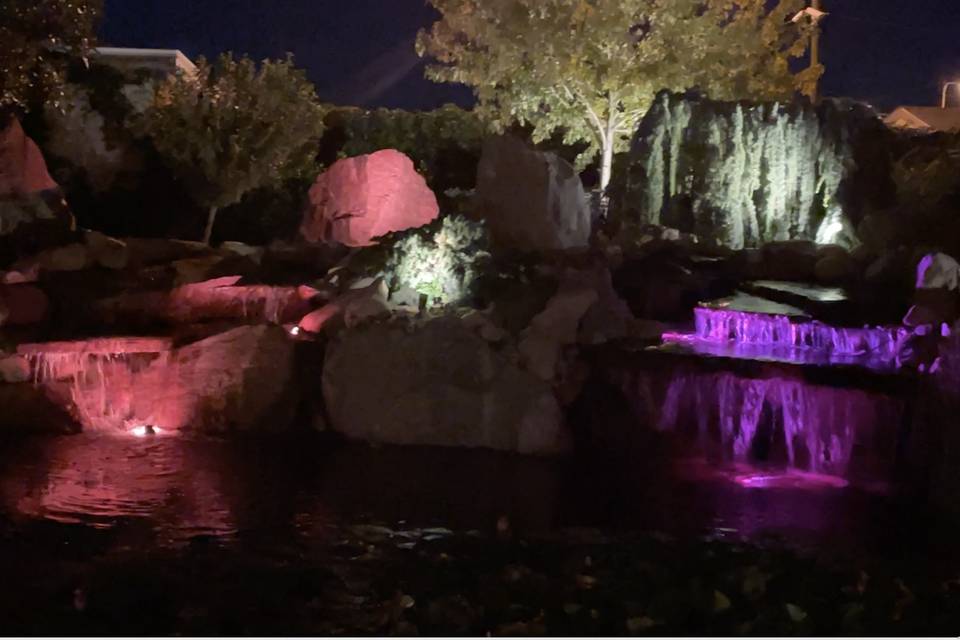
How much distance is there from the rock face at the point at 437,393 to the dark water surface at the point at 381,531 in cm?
36

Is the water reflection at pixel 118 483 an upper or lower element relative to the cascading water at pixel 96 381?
lower

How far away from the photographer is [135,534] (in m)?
7.19

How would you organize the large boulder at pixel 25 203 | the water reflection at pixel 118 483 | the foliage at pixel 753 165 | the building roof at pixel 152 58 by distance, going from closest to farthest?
the water reflection at pixel 118 483 < the large boulder at pixel 25 203 < the foliage at pixel 753 165 < the building roof at pixel 152 58

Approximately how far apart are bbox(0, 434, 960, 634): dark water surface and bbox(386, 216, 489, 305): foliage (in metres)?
3.51

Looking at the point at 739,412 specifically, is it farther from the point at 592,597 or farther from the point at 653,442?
the point at 592,597

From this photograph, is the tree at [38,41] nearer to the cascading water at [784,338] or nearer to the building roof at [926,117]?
the cascading water at [784,338]

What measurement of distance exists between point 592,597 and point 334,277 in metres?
9.95

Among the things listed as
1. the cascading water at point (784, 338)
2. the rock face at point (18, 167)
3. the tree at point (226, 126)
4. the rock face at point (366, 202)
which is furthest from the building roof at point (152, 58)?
the cascading water at point (784, 338)

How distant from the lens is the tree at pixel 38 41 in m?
15.0

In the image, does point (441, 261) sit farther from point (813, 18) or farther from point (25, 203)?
point (813, 18)

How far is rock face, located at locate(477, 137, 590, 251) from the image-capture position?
15.2m

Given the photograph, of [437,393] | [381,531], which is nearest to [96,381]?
[437,393]

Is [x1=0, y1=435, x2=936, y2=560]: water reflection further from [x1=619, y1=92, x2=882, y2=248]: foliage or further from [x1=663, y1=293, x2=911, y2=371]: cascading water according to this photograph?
[x1=619, y1=92, x2=882, y2=248]: foliage

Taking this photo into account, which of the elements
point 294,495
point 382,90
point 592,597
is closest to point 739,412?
point 294,495
